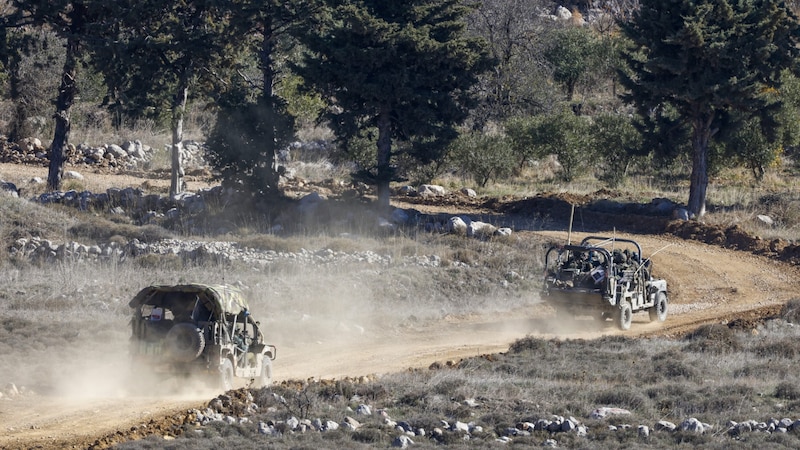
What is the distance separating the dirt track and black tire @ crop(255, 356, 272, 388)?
4.06ft

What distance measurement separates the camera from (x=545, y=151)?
157 ft

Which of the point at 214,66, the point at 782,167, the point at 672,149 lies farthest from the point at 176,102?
the point at 782,167

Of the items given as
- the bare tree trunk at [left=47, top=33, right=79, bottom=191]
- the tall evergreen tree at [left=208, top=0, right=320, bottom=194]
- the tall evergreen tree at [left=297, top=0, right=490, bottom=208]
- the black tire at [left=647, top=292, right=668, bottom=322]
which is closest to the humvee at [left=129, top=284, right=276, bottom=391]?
the black tire at [left=647, top=292, right=668, bottom=322]

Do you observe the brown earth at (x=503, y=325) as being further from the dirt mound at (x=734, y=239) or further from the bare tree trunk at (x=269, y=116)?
the bare tree trunk at (x=269, y=116)

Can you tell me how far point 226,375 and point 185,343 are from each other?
3.06ft

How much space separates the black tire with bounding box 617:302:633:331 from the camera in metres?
25.0

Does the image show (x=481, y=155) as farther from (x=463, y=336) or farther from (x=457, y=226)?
(x=463, y=336)

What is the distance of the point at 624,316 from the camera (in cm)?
2523

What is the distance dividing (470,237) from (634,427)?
19.6m

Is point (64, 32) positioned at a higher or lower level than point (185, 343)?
higher

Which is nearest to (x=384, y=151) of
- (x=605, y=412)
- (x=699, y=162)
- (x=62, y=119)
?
(x=699, y=162)

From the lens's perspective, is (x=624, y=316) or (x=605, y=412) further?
(x=624, y=316)

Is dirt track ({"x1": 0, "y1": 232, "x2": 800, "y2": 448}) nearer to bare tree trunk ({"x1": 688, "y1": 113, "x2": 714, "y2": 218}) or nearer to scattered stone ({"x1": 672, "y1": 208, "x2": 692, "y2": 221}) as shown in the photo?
scattered stone ({"x1": 672, "y1": 208, "x2": 692, "y2": 221})

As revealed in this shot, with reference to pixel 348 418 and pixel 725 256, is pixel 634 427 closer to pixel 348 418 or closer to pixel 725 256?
pixel 348 418
